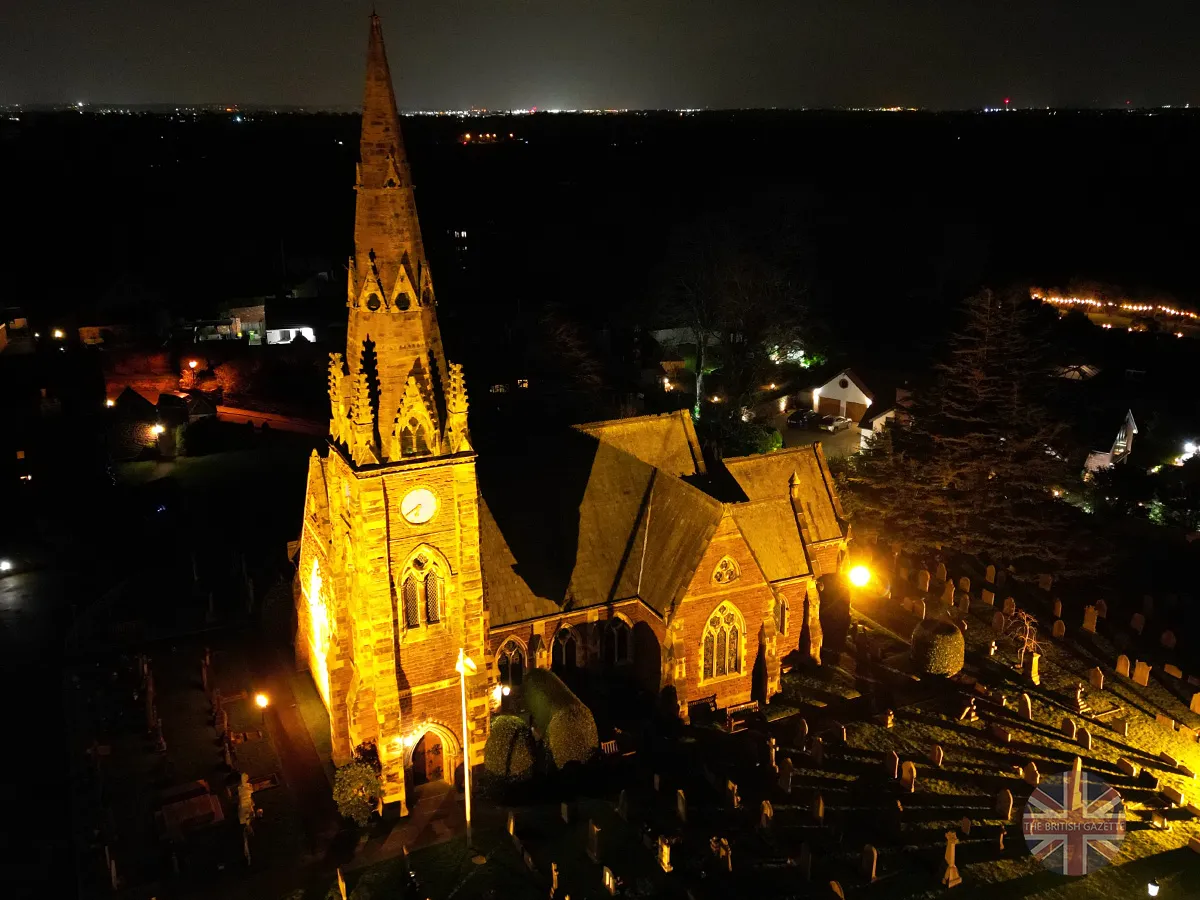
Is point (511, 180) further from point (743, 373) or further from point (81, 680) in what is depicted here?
point (81, 680)

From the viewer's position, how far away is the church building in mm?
21156

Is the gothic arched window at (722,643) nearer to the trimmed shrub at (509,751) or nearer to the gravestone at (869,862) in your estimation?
the trimmed shrub at (509,751)

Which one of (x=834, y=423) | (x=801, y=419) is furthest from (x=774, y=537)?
(x=801, y=419)

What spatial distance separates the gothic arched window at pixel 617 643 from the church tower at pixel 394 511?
4828 mm

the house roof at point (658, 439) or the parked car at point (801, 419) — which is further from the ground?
the house roof at point (658, 439)

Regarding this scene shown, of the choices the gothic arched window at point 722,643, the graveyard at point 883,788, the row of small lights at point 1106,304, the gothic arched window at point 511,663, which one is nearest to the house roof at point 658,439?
the gothic arched window at point 722,643

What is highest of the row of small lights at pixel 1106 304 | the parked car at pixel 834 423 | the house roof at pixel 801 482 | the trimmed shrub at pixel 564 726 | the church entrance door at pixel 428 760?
the row of small lights at pixel 1106 304

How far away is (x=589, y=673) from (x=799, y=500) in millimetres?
10019

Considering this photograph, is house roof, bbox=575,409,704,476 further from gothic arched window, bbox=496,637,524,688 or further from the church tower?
the church tower

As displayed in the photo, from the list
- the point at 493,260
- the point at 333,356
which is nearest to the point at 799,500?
the point at 333,356

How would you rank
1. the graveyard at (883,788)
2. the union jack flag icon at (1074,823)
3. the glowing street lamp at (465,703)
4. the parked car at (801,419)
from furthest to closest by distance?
1. the parked car at (801,419)
2. the union jack flag icon at (1074,823)
3. the glowing street lamp at (465,703)
4. the graveyard at (883,788)

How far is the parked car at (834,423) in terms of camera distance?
189 feet

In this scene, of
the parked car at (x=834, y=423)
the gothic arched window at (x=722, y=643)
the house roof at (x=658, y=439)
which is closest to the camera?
the gothic arched window at (x=722, y=643)

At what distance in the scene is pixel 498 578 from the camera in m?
26.2
